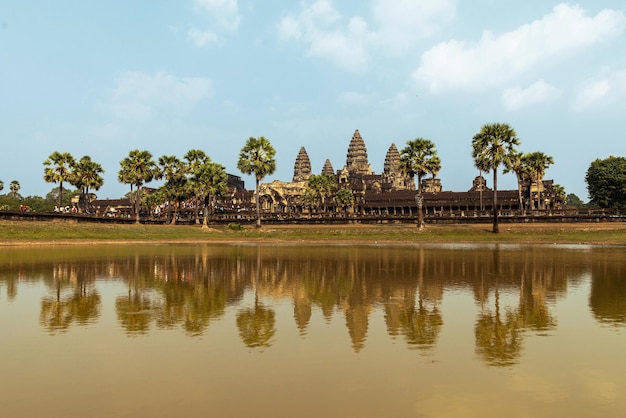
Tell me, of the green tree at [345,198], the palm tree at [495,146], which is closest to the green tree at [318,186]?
the green tree at [345,198]

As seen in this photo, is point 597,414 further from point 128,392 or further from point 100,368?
point 100,368

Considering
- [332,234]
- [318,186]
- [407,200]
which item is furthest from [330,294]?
[407,200]

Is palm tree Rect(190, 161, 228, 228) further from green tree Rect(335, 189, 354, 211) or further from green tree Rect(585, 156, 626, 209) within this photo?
green tree Rect(585, 156, 626, 209)

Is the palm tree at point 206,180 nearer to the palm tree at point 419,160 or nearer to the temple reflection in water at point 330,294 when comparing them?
the palm tree at point 419,160

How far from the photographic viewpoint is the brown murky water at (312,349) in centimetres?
710

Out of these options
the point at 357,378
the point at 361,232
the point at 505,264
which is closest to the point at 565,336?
the point at 357,378

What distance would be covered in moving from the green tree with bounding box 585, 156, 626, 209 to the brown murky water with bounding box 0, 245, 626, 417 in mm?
93653

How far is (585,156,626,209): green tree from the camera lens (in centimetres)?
10081

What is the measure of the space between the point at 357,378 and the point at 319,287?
11.6 metres

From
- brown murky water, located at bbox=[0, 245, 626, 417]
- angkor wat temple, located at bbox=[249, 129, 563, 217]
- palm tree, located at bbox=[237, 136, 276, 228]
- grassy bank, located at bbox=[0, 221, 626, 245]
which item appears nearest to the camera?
brown murky water, located at bbox=[0, 245, 626, 417]

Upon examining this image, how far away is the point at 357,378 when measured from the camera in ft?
26.8

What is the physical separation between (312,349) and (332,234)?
61611 mm

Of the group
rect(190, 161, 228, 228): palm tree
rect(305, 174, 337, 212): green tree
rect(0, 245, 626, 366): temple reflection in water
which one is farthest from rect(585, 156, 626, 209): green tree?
rect(0, 245, 626, 366): temple reflection in water

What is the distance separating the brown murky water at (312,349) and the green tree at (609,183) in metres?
93.7
